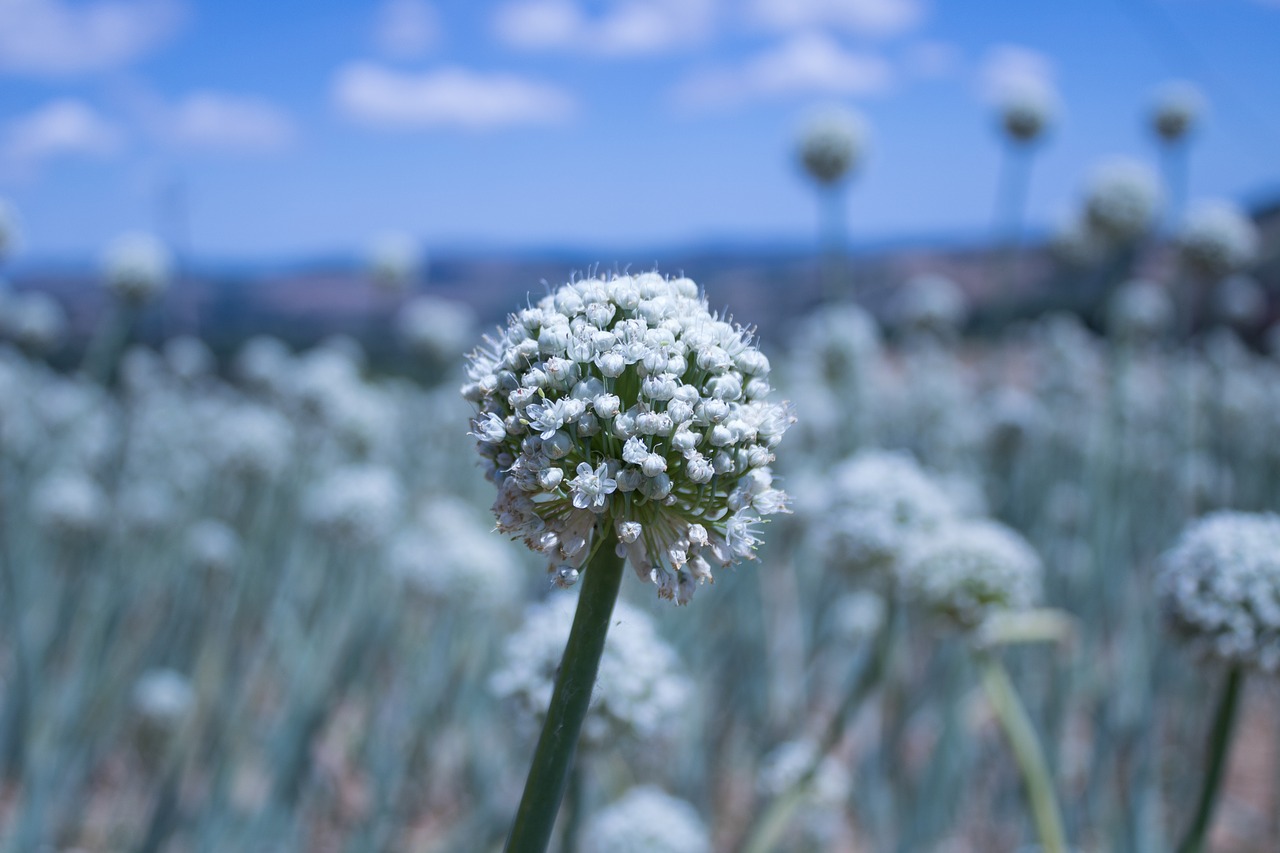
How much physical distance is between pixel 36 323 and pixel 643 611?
20.8 ft

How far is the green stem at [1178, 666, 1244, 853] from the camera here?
1.69 meters

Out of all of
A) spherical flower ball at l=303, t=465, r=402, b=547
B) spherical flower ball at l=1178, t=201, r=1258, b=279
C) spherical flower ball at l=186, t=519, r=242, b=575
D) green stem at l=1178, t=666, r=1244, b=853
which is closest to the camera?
green stem at l=1178, t=666, r=1244, b=853

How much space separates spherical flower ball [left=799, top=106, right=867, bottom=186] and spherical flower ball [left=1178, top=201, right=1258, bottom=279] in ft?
6.11

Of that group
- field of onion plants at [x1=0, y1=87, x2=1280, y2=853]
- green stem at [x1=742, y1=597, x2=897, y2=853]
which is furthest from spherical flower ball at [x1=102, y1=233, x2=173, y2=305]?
green stem at [x1=742, y1=597, x2=897, y2=853]

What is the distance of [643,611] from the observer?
9.65ft

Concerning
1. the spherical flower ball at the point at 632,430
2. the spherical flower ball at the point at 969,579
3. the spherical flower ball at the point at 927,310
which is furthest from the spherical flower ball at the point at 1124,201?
the spherical flower ball at the point at 632,430

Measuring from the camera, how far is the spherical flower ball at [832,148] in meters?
4.54

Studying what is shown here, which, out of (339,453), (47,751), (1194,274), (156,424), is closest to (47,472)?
(156,424)

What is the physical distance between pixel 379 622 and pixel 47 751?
44.4 inches

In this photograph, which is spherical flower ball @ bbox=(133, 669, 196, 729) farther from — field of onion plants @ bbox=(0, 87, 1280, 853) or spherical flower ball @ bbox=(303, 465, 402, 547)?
spherical flower ball @ bbox=(303, 465, 402, 547)

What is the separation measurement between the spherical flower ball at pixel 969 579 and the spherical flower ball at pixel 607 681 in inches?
30.2

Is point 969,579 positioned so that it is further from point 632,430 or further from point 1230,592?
point 632,430

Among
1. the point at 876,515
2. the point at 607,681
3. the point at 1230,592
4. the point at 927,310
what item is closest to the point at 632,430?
the point at 607,681

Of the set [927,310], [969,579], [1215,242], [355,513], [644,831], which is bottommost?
[644,831]
